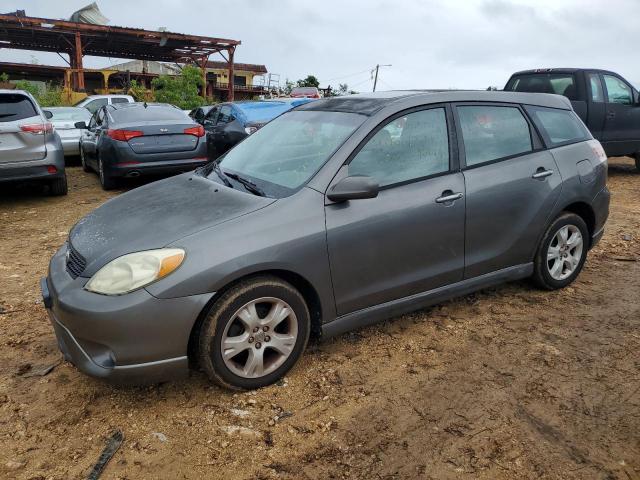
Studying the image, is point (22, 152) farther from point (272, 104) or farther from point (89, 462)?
point (89, 462)

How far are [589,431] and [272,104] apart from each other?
356 inches

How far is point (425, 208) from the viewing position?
334cm

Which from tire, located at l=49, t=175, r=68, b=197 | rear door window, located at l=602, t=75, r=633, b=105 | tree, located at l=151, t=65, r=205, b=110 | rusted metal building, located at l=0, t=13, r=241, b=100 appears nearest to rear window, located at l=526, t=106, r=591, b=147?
rear door window, located at l=602, t=75, r=633, b=105

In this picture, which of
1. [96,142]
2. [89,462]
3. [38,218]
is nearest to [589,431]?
[89,462]

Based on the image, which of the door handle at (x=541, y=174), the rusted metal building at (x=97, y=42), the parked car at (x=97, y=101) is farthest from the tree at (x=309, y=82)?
the door handle at (x=541, y=174)

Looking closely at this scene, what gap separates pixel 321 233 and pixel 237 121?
24.7ft

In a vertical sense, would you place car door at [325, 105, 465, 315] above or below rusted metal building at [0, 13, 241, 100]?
below

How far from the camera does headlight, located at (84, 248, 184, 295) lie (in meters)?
2.60

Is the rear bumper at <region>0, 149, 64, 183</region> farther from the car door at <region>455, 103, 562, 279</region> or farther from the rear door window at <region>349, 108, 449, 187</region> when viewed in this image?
the car door at <region>455, 103, 562, 279</region>

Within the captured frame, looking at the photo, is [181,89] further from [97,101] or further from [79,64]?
[97,101]

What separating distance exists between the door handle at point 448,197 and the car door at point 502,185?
9cm

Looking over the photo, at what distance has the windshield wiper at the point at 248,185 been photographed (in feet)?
10.4

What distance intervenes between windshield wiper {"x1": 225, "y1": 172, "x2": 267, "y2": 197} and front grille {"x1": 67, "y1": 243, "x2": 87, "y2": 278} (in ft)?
3.36

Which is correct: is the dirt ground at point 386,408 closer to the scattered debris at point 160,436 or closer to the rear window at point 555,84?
the scattered debris at point 160,436
